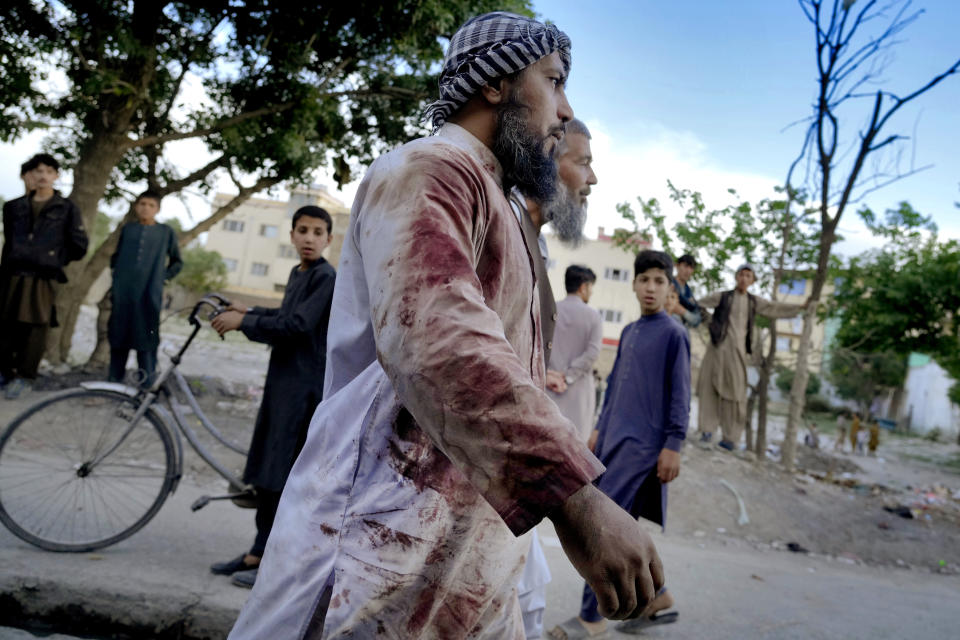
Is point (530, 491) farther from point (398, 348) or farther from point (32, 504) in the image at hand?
point (32, 504)

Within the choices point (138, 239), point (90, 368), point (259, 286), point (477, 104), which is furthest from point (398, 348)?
point (259, 286)

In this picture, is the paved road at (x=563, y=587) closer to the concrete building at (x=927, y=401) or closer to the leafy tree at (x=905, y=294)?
the leafy tree at (x=905, y=294)

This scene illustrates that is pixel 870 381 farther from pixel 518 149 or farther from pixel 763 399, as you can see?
pixel 518 149

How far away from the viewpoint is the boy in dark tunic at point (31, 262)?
19.5ft

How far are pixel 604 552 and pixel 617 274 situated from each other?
4390 cm

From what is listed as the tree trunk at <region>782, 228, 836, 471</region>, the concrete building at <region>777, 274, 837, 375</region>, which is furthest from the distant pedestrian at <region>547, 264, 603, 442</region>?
the tree trunk at <region>782, 228, 836, 471</region>

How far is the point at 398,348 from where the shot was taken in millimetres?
873

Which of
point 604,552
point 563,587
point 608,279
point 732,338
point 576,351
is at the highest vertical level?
point 608,279

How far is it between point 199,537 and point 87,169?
19.5 ft

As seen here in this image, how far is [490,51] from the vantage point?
4.33 ft

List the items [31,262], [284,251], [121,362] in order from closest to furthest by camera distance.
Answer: [31,262]
[121,362]
[284,251]

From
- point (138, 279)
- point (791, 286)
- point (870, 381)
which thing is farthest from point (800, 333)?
point (870, 381)

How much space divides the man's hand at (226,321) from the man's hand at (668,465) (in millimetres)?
2249

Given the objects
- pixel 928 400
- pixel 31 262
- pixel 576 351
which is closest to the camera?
pixel 576 351
